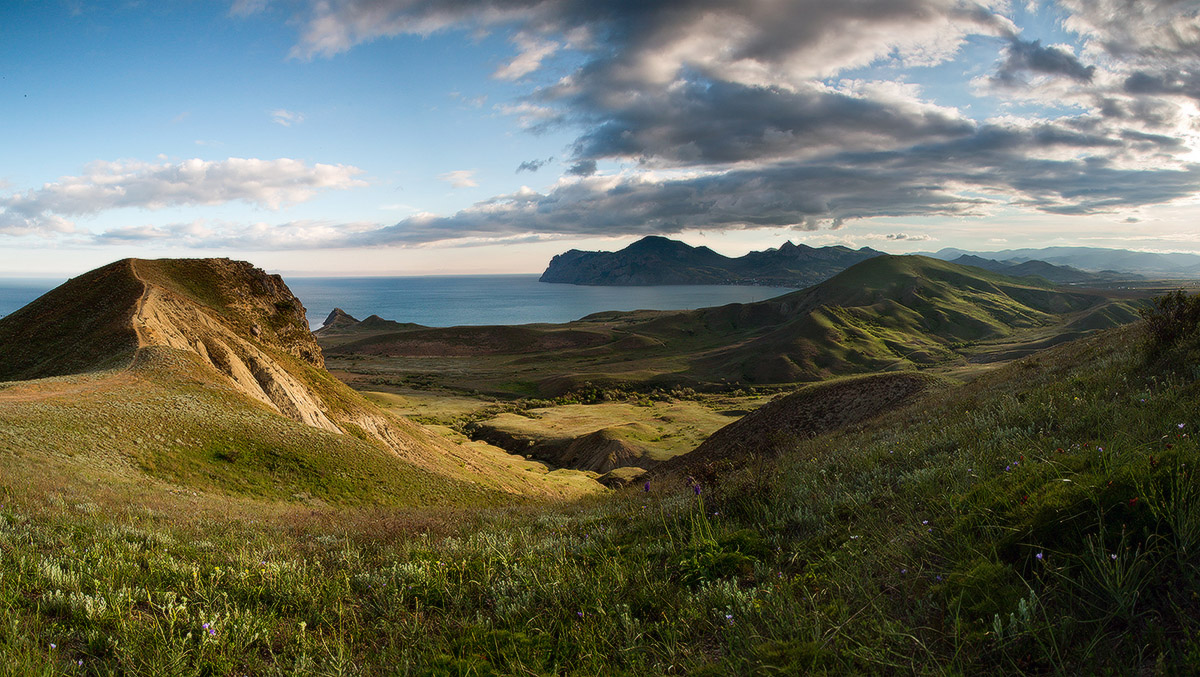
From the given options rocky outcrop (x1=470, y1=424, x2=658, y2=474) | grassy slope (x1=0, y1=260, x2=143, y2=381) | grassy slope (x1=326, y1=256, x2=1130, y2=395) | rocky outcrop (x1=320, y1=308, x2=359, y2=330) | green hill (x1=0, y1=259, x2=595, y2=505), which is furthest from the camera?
rocky outcrop (x1=320, y1=308, x2=359, y2=330)

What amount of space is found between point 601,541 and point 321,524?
5891 mm

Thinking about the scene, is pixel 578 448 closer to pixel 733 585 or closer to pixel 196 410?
pixel 196 410

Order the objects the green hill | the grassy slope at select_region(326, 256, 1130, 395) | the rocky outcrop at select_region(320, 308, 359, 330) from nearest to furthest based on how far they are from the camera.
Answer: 1. the green hill
2. the grassy slope at select_region(326, 256, 1130, 395)
3. the rocky outcrop at select_region(320, 308, 359, 330)

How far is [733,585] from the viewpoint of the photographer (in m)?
4.26

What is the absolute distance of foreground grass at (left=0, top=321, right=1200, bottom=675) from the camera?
3.03m

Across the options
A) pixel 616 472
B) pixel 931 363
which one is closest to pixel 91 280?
pixel 616 472

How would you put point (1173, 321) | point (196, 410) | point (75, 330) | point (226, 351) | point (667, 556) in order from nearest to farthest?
point (667, 556), point (1173, 321), point (196, 410), point (75, 330), point (226, 351)

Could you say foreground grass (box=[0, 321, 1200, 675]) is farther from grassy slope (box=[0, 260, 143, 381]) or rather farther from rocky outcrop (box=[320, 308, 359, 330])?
rocky outcrop (box=[320, 308, 359, 330])

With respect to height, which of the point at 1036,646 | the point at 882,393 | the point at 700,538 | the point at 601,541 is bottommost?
the point at 882,393

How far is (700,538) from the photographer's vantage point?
5281 millimetres

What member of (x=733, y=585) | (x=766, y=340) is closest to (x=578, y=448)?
(x=733, y=585)

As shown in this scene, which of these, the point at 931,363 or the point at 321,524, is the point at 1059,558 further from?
the point at 931,363

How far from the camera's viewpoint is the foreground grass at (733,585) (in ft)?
9.93

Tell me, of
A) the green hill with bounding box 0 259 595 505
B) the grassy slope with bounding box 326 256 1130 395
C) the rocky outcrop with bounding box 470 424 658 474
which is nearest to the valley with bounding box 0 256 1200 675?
the green hill with bounding box 0 259 595 505
